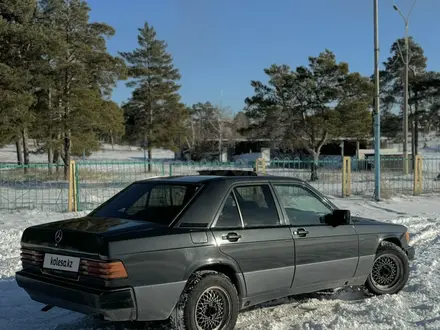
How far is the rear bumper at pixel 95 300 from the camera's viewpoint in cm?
391

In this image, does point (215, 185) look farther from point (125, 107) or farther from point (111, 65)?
point (125, 107)

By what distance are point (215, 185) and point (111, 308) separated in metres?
1.53

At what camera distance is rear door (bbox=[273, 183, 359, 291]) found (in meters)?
5.16

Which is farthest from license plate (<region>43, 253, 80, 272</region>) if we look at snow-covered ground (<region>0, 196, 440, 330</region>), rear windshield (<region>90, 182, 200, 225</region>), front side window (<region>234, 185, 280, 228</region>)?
front side window (<region>234, 185, 280, 228</region>)

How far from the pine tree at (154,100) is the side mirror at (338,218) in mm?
34482

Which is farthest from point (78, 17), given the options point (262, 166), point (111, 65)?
point (262, 166)

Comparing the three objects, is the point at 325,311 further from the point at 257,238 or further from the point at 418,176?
the point at 418,176

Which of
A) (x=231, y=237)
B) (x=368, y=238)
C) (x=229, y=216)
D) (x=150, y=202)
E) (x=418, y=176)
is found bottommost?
(x=368, y=238)

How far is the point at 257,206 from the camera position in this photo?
504 centimetres

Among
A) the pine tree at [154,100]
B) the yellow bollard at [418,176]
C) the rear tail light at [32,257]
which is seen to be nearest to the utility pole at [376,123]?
the yellow bollard at [418,176]

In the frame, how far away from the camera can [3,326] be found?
4.91 meters

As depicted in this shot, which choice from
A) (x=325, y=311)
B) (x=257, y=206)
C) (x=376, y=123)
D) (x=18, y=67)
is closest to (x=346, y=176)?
(x=376, y=123)

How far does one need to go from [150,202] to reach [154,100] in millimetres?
35283

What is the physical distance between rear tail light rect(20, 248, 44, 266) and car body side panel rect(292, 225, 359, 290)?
2.50m
